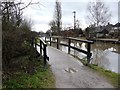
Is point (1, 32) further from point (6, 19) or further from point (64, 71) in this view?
point (64, 71)

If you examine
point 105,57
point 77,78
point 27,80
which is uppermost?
point 27,80

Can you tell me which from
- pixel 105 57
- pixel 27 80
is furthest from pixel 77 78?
pixel 105 57

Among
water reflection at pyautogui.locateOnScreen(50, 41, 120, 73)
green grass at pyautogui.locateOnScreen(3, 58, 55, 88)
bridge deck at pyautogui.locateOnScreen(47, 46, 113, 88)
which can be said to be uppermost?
green grass at pyautogui.locateOnScreen(3, 58, 55, 88)

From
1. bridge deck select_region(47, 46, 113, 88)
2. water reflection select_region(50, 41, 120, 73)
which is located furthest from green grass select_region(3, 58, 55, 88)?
water reflection select_region(50, 41, 120, 73)

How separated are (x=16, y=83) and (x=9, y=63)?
1.04 metres

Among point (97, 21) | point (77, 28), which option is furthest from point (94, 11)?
point (77, 28)

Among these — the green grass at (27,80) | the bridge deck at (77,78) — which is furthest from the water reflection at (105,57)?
the green grass at (27,80)

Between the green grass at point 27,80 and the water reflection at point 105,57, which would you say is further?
the water reflection at point 105,57

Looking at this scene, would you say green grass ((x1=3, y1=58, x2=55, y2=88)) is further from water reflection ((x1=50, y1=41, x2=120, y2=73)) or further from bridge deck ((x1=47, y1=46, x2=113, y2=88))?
water reflection ((x1=50, y1=41, x2=120, y2=73))

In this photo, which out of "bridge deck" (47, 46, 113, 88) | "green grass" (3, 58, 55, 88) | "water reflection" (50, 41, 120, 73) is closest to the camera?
"green grass" (3, 58, 55, 88)

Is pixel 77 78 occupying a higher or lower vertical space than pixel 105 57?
→ higher

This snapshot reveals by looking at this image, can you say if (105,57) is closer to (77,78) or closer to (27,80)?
(77,78)

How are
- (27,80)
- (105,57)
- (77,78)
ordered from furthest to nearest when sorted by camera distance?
(105,57) < (77,78) < (27,80)

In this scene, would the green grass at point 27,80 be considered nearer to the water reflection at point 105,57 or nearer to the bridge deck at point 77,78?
the bridge deck at point 77,78
